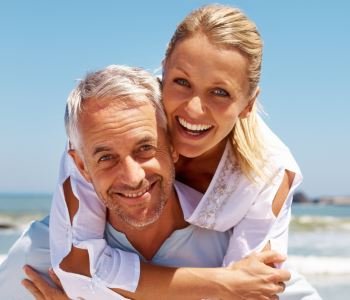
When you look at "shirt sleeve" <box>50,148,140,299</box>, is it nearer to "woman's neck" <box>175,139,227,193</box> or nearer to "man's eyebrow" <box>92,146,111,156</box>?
"man's eyebrow" <box>92,146,111,156</box>

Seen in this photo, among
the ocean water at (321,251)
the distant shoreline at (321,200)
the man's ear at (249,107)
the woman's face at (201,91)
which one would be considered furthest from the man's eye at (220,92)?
the distant shoreline at (321,200)

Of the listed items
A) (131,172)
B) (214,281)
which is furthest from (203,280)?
(131,172)

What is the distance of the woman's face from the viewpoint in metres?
3.23

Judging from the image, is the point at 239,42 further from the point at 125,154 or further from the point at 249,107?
the point at 125,154

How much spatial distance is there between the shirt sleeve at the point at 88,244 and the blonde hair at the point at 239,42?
76 centimetres

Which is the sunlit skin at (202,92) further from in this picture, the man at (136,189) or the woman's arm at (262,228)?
the woman's arm at (262,228)

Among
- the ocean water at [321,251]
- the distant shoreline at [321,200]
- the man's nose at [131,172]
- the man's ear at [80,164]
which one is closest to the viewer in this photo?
the man's nose at [131,172]

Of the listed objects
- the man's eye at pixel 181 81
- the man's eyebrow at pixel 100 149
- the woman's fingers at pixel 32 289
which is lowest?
the woman's fingers at pixel 32 289

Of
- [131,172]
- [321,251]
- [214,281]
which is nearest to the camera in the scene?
[131,172]

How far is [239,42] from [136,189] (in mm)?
860

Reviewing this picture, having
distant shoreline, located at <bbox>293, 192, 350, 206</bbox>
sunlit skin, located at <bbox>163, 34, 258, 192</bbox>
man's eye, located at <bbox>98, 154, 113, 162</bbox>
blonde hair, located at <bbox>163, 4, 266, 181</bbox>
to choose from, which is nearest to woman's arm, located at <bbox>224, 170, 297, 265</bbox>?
blonde hair, located at <bbox>163, 4, 266, 181</bbox>

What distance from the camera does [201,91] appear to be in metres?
3.26

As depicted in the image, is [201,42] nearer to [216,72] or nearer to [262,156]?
[216,72]

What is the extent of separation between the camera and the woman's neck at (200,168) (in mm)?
3678
